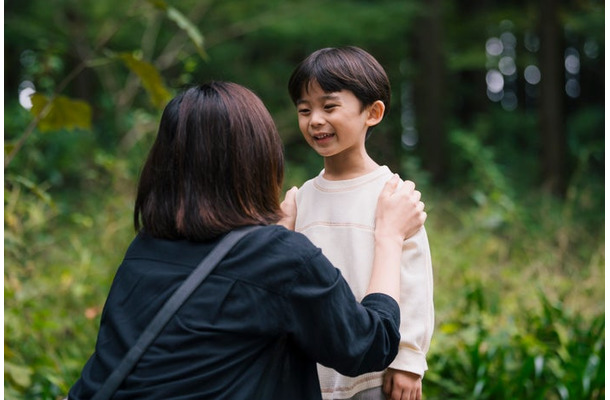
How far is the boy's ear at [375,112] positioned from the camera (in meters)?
2.16

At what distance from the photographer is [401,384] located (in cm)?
203

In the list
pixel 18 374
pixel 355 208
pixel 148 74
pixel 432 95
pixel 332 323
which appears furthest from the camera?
pixel 432 95

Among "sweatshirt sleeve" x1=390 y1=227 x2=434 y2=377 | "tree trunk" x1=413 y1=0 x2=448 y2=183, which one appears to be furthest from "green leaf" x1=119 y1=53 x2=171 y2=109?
"tree trunk" x1=413 y1=0 x2=448 y2=183

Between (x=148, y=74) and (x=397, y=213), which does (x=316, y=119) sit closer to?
(x=397, y=213)

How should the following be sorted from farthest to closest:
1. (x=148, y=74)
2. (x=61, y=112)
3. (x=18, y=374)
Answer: (x=18, y=374) → (x=61, y=112) → (x=148, y=74)

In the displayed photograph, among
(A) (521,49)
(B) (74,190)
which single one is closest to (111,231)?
(B) (74,190)

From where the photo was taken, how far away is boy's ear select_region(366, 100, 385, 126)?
7.09 ft

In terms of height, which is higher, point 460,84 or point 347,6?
point 347,6

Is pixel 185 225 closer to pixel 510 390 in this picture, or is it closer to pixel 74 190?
pixel 510 390

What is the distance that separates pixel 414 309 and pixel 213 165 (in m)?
0.71

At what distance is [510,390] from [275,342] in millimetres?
2479

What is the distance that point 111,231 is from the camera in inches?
217

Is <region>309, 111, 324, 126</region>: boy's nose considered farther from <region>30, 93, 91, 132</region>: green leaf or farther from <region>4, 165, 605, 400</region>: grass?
<region>30, 93, 91, 132</region>: green leaf

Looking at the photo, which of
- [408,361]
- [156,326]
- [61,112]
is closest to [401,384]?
[408,361]
